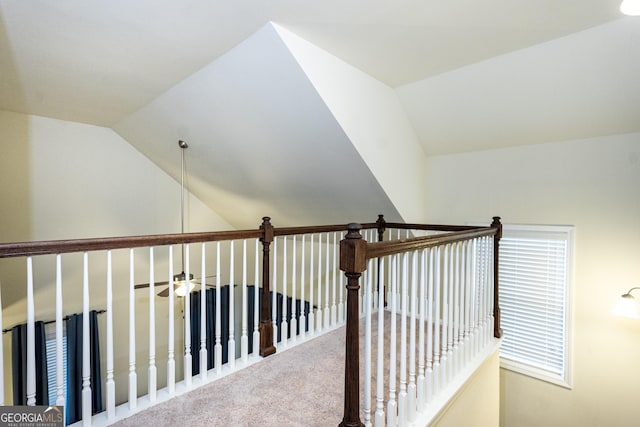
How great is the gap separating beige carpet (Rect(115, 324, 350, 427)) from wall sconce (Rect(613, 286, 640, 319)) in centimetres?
240

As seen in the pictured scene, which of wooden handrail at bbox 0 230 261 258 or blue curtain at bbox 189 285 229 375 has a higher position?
wooden handrail at bbox 0 230 261 258

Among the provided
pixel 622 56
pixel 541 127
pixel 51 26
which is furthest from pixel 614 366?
pixel 51 26

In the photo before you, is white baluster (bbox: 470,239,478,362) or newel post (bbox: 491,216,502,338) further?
newel post (bbox: 491,216,502,338)

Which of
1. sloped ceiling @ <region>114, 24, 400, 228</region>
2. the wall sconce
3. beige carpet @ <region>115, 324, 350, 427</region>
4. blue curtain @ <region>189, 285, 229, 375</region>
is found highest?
sloped ceiling @ <region>114, 24, 400, 228</region>

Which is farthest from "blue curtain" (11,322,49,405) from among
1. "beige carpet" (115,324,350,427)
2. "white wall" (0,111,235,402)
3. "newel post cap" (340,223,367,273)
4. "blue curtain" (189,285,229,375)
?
"newel post cap" (340,223,367,273)

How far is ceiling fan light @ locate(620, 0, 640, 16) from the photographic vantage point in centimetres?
194

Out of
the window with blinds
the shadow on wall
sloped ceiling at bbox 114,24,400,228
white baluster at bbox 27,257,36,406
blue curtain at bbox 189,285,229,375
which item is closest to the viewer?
white baluster at bbox 27,257,36,406

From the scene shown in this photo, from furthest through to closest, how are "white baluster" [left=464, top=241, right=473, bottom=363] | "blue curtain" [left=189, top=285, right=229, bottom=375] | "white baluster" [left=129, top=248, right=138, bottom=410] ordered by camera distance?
"blue curtain" [left=189, top=285, right=229, bottom=375], "white baluster" [left=464, top=241, right=473, bottom=363], "white baluster" [left=129, top=248, right=138, bottom=410]

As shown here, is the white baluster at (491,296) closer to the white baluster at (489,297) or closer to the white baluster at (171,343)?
the white baluster at (489,297)

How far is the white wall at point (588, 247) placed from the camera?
290 centimetres

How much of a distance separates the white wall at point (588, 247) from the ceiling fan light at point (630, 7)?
4.23 ft

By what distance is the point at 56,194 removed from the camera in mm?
3961

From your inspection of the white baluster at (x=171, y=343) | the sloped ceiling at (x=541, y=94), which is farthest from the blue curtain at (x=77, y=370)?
the sloped ceiling at (x=541, y=94)

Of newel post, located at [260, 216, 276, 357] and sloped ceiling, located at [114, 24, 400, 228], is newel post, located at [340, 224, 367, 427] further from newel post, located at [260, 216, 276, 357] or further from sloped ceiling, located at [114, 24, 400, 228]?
sloped ceiling, located at [114, 24, 400, 228]
